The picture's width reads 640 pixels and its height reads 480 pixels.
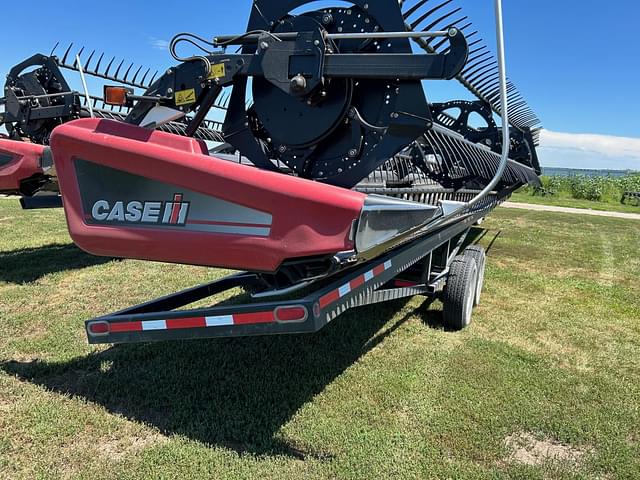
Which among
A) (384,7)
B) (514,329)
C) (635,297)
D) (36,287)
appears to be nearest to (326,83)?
(384,7)

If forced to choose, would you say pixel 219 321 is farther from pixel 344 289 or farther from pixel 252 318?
pixel 344 289

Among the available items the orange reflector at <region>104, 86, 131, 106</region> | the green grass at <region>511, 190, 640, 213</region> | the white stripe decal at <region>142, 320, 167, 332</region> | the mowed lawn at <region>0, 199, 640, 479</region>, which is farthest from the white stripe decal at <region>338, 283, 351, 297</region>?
the green grass at <region>511, 190, 640, 213</region>

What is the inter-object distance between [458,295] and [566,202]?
69.3 ft

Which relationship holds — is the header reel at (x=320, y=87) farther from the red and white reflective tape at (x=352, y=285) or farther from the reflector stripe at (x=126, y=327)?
the reflector stripe at (x=126, y=327)

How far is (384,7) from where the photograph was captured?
2818mm

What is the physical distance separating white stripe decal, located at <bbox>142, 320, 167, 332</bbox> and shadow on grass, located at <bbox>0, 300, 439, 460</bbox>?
0.54m

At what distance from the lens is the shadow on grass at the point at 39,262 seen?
224 inches

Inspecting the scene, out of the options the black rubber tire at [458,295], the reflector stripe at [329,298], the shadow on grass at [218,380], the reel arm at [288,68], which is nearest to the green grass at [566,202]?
the black rubber tire at [458,295]

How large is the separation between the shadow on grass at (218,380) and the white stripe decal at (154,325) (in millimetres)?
545

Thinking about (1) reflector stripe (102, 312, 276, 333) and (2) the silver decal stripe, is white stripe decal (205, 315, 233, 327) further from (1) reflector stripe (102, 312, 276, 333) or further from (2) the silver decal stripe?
(2) the silver decal stripe

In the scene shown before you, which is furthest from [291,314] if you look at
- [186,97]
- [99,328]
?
[186,97]

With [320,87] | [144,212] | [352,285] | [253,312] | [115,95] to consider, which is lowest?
[253,312]

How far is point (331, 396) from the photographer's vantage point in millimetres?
3129

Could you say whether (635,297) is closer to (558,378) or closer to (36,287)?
(558,378)
